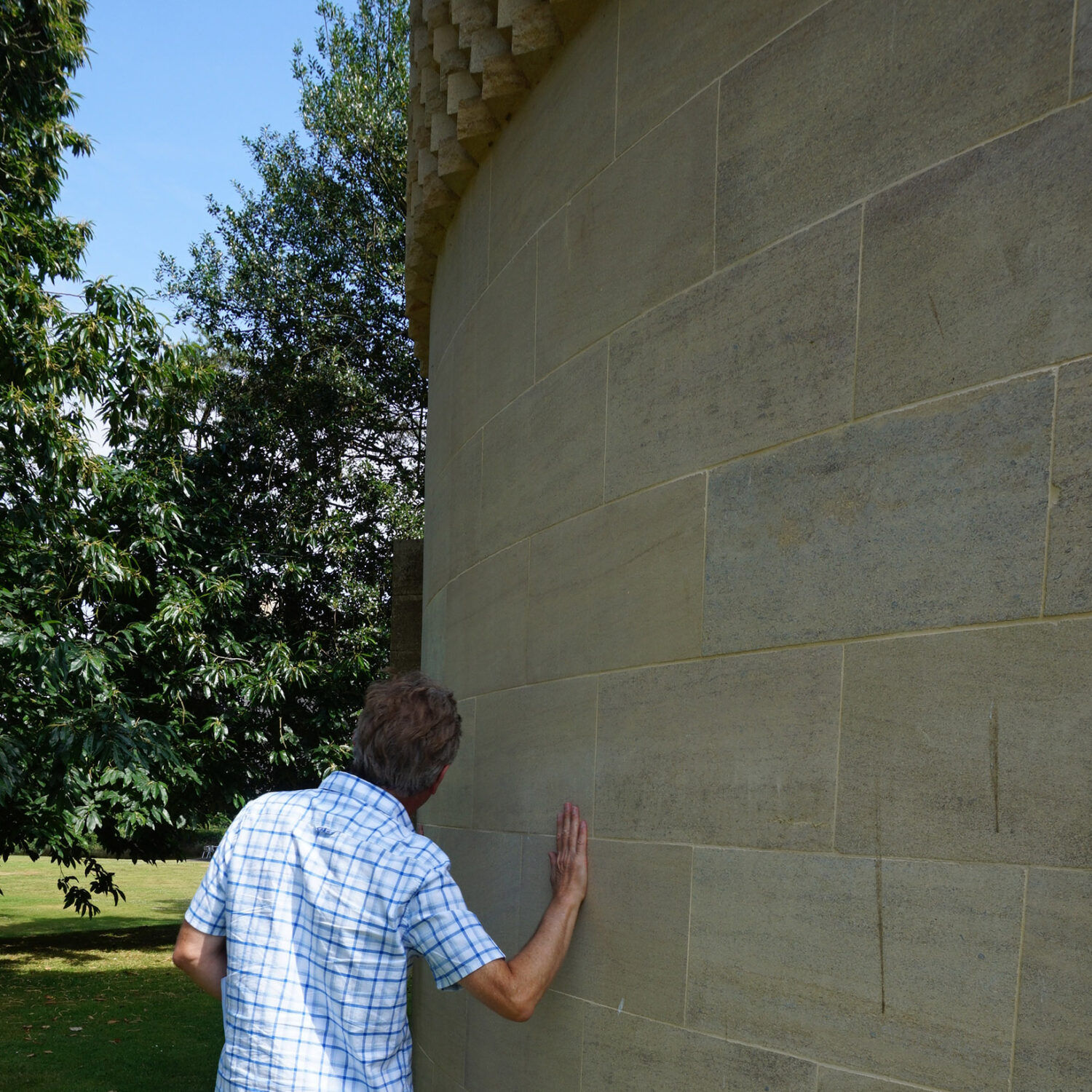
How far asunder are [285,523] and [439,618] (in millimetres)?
8873

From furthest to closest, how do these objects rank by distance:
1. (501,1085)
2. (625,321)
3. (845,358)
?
(501,1085)
(625,321)
(845,358)

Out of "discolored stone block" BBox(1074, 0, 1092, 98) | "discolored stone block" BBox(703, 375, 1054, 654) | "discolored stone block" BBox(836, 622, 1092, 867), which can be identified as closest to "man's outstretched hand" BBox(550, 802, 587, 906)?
"discolored stone block" BBox(703, 375, 1054, 654)

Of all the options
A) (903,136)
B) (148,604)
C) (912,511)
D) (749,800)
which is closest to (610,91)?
(903,136)

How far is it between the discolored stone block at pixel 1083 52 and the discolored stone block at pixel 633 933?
164 cm

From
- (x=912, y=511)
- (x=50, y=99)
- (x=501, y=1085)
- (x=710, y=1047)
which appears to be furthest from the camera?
(x=50, y=99)

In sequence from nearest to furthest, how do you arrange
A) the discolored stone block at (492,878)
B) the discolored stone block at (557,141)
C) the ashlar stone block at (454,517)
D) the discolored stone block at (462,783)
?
the discolored stone block at (557,141) < the discolored stone block at (492,878) < the discolored stone block at (462,783) < the ashlar stone block at (454,517)

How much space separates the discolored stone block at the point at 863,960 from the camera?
5.96 feet

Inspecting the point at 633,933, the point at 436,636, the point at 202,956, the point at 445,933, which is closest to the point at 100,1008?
the point at 436,636

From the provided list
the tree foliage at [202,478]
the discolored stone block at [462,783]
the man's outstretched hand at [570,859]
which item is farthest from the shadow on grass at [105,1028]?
the man's outstretched hand at [570,859]

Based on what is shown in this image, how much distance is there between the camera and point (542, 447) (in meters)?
3.41

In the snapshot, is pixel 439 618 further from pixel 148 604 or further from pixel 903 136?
pixel 148 604

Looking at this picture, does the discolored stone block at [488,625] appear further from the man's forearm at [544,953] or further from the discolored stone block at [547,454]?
the man's forearm at [544,953]

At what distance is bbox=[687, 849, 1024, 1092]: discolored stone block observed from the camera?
71.6 inches

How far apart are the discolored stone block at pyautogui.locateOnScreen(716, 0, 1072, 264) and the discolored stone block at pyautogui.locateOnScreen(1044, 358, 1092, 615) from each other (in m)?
0.49
